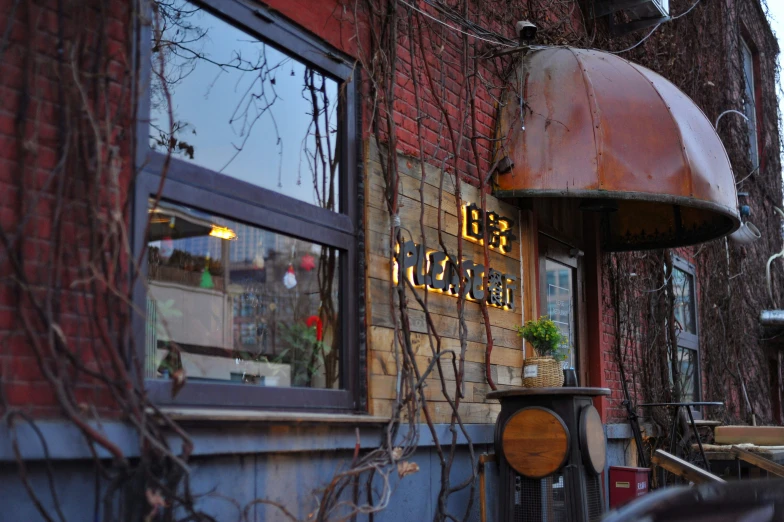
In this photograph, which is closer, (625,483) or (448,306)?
(448,306)

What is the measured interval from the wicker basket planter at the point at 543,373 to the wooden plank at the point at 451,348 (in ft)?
1.07

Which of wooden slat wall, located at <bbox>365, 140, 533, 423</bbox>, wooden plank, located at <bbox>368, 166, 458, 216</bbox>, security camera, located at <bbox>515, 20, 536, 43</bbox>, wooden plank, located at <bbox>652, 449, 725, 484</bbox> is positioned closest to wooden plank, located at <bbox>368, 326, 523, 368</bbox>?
wooden slat wall, located at <bbox>365, 140, 533, 423</bbox>

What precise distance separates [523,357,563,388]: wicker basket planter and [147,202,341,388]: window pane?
1.52m

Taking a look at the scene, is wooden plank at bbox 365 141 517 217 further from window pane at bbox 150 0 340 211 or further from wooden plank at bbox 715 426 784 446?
wooden plank at bbox 715 426 784 446

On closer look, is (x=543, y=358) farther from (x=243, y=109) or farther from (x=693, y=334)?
(x=693, y=334)

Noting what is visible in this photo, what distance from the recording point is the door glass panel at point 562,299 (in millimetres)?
7434

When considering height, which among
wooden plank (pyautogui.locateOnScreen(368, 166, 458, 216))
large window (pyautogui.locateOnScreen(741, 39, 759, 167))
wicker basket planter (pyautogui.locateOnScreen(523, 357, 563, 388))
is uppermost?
large window (pyautogui.locateOnScreen(741, 39, 759, 167))

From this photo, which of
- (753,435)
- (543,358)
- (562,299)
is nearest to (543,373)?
(543,358)

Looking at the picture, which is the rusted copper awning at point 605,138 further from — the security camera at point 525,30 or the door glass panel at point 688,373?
the door glass panel at point 688,373

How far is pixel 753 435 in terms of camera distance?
8.45 meters

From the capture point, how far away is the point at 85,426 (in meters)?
2.98

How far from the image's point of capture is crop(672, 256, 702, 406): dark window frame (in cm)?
1001

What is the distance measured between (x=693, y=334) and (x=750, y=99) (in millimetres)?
5621

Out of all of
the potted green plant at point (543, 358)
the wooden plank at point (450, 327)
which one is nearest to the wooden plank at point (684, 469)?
the potted green plant at point (543, 358)
